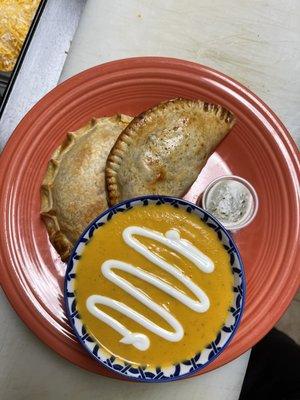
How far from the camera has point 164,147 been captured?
1.22 metres

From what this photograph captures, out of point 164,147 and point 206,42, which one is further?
point 206,42

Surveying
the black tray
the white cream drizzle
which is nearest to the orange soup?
the white cream drizzle

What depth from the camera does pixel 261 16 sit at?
1.46 meters

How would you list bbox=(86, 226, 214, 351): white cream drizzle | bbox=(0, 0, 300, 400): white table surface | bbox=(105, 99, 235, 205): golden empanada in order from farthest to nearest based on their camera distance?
bbox=(0, 0, 300, 400): white table surface
bbox=(105, 99, 235, 205): golden empanada
bbox=(86, 226, 214, 351): white cream drizzle

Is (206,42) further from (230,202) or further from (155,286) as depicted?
(155,286)

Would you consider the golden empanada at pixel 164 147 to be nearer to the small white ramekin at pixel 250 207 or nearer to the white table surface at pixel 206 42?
the small white ramekin at pixel 250 207

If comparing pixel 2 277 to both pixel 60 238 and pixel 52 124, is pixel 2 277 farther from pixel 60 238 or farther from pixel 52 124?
pixel 52 124

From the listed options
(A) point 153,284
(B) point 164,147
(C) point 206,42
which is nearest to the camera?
(A) point 153,284

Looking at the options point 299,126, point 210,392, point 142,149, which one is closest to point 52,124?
point 142,149

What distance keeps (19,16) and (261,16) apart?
2.45ft

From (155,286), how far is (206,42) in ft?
2.32

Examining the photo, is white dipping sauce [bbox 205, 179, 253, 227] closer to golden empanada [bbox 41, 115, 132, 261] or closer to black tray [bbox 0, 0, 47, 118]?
golden empanada [bbox 41, 115, 132, 261]

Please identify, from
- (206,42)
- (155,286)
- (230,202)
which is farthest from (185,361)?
(206,42)

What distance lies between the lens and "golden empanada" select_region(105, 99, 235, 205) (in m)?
1.23
